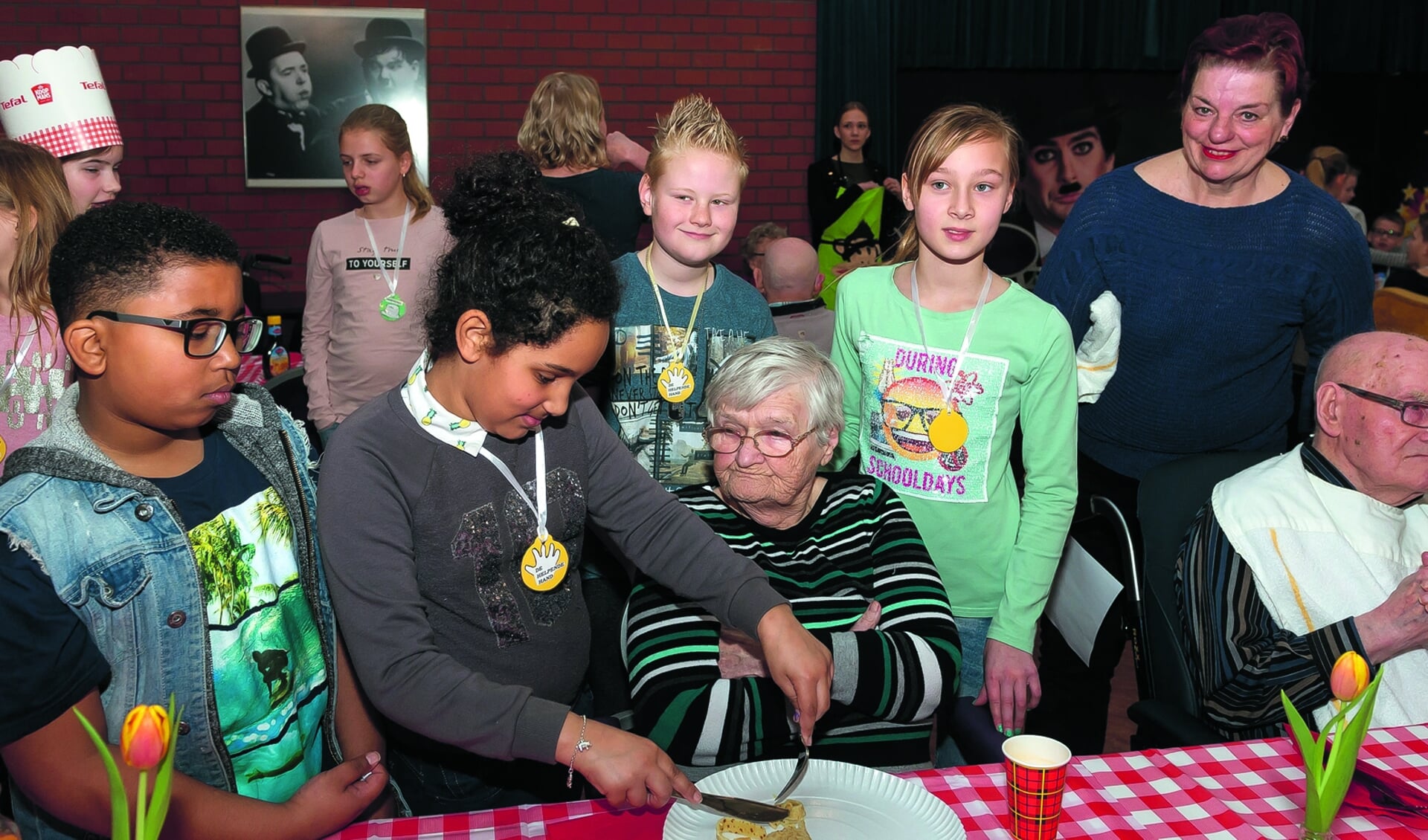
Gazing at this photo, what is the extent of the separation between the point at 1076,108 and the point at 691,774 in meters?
6.91

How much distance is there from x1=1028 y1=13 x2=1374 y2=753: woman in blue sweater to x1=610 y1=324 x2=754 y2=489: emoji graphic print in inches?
33.6

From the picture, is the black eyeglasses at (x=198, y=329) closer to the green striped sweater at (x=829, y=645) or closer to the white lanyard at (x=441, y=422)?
the white lanyard at (x=441, y=422)

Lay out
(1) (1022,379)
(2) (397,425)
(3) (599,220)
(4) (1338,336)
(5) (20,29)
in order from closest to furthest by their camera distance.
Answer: (2) (397,425) < (1) (1022,379) < (4) (1338,336) < (3) (599,220) < (5) (20,29)

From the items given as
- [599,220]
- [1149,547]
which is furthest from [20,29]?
[1149,547]

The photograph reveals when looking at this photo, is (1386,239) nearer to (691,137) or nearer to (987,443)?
(987,443)

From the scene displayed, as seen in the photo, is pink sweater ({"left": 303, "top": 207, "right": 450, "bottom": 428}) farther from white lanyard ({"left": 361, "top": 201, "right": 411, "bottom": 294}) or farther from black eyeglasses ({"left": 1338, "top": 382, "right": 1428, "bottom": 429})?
black eyeglasses ({"left": 1338, "top": 382, "right": 1428, "bottom": 429})

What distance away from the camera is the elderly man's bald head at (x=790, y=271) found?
13.5 feet

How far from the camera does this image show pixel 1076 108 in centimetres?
748

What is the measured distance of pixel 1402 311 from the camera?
161 inches

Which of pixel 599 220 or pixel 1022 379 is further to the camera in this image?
pixel 599 220

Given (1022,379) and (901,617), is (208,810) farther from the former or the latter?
(1022,379)

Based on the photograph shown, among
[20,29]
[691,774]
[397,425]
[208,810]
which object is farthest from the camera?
[20,29]

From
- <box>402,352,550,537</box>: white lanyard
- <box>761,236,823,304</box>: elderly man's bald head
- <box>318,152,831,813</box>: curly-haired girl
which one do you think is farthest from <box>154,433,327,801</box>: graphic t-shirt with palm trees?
<box>761,236,823,304</box>: elderly man's bald head

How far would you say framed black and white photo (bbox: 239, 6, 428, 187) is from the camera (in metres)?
6.39
